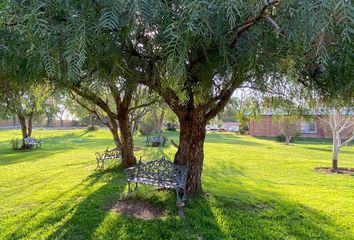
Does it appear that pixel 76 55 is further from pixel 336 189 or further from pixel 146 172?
pixel 336 189

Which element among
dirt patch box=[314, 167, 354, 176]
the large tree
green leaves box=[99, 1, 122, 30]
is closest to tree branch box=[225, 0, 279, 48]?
the large tree

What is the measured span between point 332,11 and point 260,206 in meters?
5.11

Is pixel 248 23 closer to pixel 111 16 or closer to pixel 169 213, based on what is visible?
pixel 111 16

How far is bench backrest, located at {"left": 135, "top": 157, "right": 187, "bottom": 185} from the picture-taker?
17.7 ft

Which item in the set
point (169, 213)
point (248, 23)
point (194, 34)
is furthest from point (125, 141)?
point (194, 34)

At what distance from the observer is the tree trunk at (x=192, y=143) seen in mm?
5461

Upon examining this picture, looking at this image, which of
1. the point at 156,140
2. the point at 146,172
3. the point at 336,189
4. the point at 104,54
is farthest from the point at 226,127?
the point at 104,54

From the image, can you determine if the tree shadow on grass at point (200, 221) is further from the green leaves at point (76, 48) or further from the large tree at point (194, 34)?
the green leaves at point (76, 48)

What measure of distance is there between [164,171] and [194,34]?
14.1ft

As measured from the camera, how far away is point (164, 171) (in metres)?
5.68

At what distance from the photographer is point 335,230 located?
5012 millimetres

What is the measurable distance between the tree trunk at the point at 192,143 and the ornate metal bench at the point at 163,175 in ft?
0.69

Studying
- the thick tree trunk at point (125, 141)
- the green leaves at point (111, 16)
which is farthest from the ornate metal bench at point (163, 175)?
the green leaves at point (111, 16)

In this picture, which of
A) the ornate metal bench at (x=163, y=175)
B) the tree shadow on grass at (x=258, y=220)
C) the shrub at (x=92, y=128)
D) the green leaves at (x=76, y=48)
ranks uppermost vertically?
the green leaves at (x=76, y=48)
